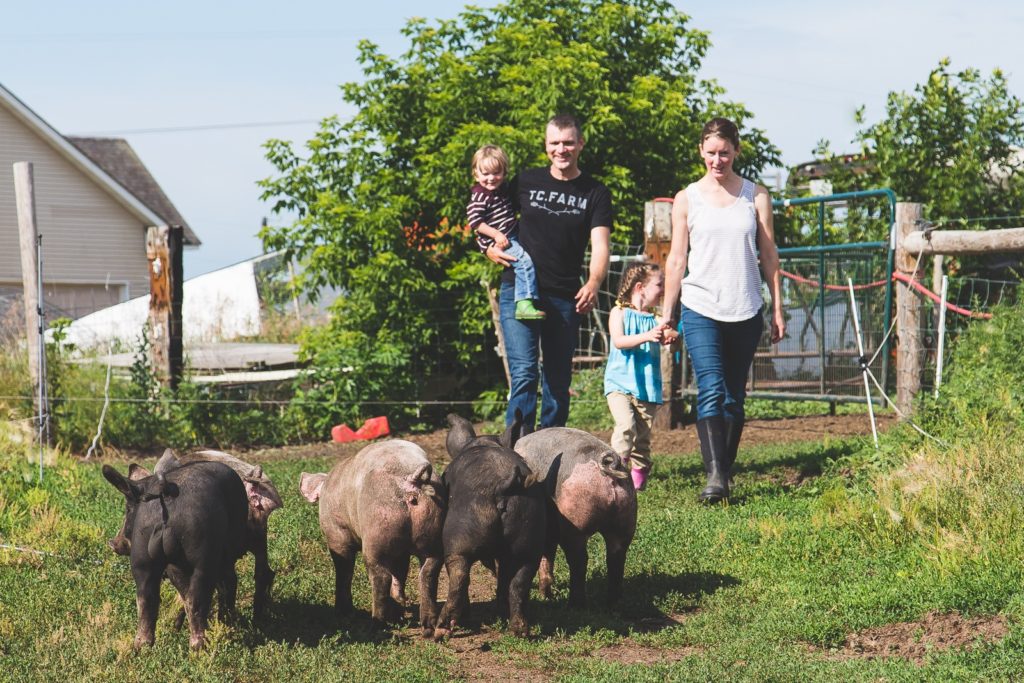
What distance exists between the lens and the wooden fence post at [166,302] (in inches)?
490

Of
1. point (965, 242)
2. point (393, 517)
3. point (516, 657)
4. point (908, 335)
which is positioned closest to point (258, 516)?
point (393, 517)

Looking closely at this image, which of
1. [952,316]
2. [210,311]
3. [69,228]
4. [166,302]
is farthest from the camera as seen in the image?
[69,228]

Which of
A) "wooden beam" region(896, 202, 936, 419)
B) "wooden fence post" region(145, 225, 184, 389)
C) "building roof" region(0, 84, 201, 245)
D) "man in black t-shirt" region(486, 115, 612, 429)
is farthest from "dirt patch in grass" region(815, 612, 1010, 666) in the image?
"building roof" region(0, 84, 201, 245)

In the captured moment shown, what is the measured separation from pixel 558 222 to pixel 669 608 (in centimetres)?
256

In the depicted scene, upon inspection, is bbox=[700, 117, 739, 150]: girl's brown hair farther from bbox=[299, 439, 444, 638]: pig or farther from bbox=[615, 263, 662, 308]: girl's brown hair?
bbox=[299, 439, 444, 638]: pig

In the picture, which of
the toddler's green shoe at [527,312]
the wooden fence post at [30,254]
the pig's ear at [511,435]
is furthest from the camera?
the wooden fence post at [30,254]

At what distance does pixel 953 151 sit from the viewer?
1566 cm

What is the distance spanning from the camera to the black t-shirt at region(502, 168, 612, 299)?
714 centimetres

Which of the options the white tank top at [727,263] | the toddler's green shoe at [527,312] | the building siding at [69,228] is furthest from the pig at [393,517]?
the building siding at [69,228]

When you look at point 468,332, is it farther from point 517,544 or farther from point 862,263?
point 517,544

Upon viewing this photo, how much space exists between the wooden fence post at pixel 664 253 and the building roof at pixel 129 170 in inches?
883

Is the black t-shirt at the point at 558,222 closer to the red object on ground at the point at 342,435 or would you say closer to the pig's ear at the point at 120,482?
the pig's ear at the point at 120,482

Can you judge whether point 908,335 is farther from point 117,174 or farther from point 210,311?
point 117,174

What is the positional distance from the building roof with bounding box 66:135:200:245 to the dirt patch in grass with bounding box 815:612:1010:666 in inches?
1142
